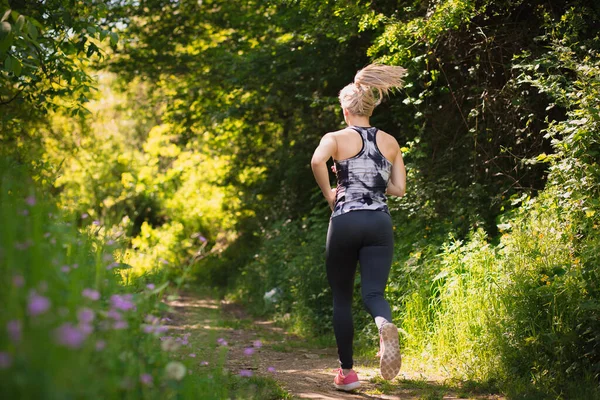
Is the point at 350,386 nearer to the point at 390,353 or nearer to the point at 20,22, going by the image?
the point at 390,353

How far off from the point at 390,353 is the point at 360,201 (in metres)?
1.02

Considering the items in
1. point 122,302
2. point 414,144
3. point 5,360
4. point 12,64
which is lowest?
point 5,360

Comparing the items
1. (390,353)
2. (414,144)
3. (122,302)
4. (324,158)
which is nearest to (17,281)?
(122,302)

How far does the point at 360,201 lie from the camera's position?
4461 millimetres

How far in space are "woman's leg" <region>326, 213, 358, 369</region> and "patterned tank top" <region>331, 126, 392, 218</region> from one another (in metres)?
0.11

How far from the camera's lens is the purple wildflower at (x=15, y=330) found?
76.0 inches

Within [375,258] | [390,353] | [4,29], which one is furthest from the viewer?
[375,258]

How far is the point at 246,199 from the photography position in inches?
539

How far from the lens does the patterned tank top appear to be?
14.7 ft

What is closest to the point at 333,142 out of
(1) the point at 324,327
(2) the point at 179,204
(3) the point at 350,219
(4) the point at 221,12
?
(3) the point at 350,219

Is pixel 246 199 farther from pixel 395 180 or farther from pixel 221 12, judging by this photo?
pixel 395 180

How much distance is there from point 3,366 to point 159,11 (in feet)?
39.2

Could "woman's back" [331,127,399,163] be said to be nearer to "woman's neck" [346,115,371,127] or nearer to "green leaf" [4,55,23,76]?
"woman's neck" [346,115,371,127]

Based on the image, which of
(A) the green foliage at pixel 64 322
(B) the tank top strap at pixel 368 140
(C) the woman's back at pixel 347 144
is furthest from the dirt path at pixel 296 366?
(B) the tank top strap at pixel 368 140
